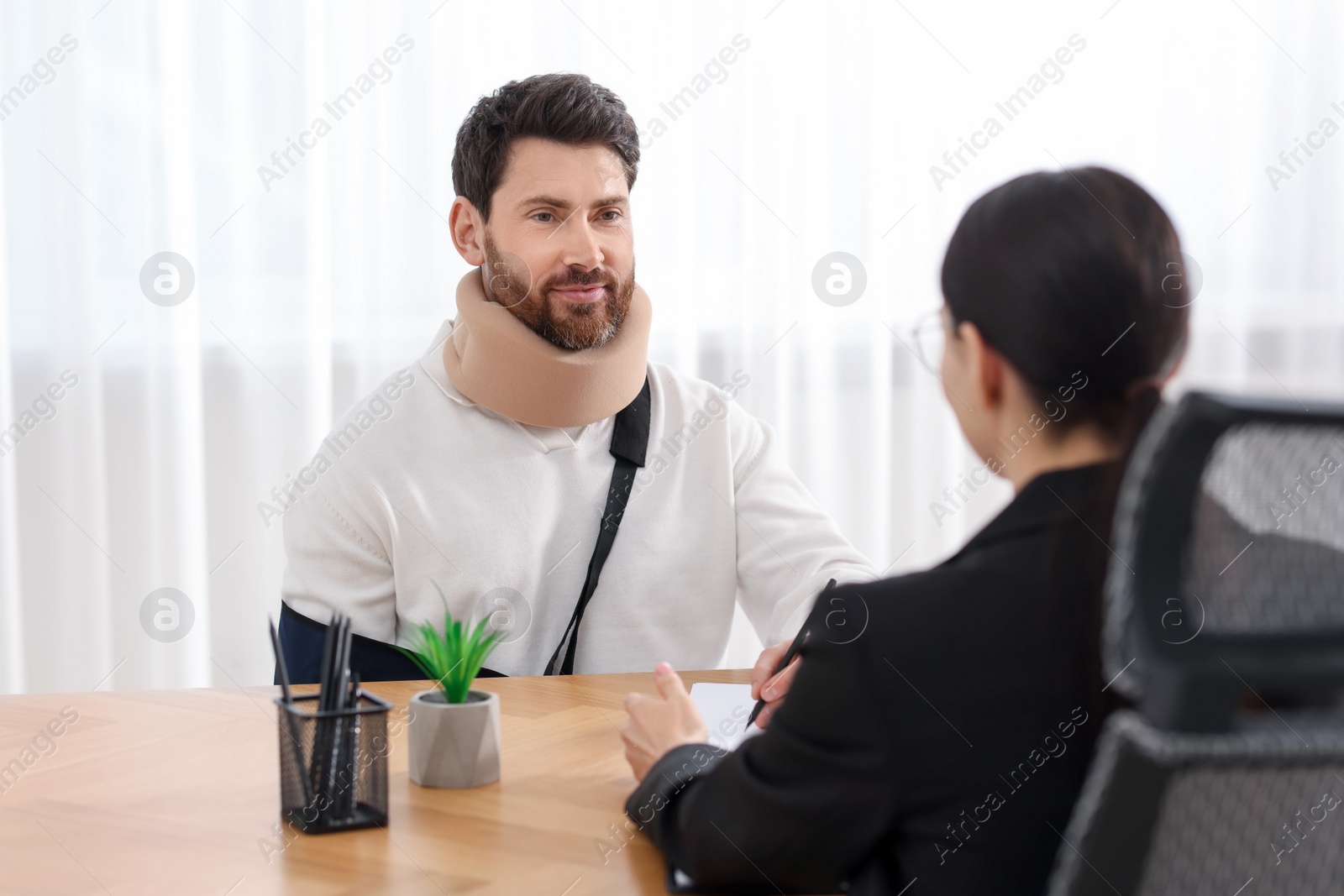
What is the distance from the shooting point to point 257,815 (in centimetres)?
94

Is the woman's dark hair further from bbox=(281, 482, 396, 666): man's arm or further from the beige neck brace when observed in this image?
bbox=(281, 482, 396, 666): man's arm

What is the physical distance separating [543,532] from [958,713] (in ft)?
3.44

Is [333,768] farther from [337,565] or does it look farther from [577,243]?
[577,243]

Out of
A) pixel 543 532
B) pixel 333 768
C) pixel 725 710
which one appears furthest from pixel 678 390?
pixel 333 768

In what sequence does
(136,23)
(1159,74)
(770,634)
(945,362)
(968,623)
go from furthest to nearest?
1. (1159,74)
2. (136,23)
3. (770,634)
4. (945,362)
5. (968,623)

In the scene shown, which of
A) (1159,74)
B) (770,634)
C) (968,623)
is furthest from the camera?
(1159,74)

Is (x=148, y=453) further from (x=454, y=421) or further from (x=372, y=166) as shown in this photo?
(x=454, y=421)

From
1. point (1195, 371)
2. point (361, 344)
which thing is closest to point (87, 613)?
point (361, 344)

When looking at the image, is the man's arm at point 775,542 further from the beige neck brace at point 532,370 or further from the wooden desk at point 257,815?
the wooden desk at point 257,815

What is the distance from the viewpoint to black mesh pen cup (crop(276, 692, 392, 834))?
89 cm

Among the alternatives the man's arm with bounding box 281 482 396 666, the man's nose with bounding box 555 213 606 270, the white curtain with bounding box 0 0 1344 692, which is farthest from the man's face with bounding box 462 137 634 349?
the white curtain with bounding box 0 0 1344 692

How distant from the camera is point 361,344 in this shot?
251 cm

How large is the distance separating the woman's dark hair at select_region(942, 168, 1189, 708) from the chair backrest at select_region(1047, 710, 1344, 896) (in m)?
0.20

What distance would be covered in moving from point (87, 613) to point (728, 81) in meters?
1.81
